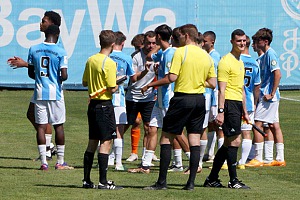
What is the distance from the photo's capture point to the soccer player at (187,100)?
37.5 feet

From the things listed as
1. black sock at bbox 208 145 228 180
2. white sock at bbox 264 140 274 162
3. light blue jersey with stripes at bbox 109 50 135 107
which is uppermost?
light blue jersey with stripes at bbox 109 50 135 107

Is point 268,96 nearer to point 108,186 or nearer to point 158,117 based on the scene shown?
point 158,117

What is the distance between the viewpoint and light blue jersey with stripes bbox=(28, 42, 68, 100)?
44.5 ft

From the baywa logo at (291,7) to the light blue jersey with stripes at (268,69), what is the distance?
15.6m

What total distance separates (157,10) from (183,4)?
0.89 m

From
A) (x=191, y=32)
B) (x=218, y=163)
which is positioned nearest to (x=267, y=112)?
(x=218, y=163)

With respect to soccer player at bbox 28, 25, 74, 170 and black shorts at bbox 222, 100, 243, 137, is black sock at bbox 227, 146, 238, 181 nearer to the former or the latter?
black shorts at bbox 222, 100, 243, 137

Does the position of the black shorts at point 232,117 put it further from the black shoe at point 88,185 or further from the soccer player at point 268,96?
the soccer player at point 268,96

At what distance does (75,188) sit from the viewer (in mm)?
11641

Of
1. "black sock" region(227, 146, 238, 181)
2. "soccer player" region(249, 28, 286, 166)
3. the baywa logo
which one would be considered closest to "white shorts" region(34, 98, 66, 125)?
"black sock" region(227, 146, 238, 181)

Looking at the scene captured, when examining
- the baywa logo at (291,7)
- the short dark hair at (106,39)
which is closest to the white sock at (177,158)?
the short dark hair at (106,39)

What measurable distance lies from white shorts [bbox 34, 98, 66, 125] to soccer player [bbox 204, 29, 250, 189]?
9.25 feet

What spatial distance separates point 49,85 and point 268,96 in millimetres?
3724

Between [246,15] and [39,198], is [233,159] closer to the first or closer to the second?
[39,198]
